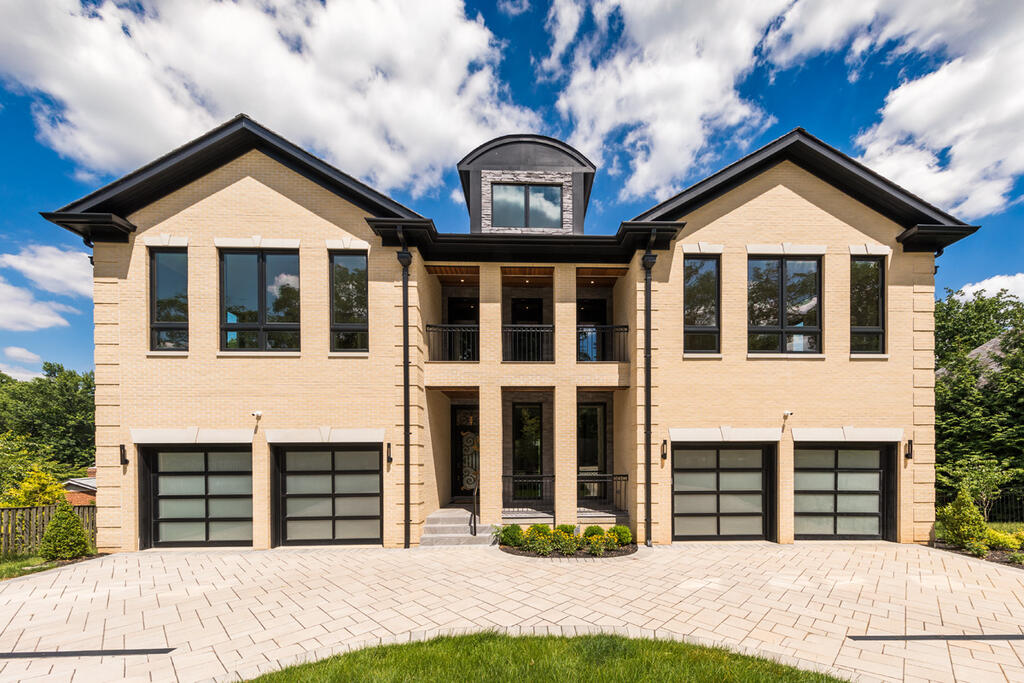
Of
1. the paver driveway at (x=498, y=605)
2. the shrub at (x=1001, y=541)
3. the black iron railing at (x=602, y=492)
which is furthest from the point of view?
the black iron railing at (x=602, y=492)

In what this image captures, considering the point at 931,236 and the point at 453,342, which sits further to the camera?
the point at 453,342

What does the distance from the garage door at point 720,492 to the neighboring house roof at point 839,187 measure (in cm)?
631

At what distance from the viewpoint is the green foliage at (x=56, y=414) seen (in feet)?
134

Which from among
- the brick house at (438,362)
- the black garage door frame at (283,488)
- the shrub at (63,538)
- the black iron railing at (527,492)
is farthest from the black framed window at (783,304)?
the shrub at (63,538)

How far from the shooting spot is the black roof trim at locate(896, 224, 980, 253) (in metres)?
9.68

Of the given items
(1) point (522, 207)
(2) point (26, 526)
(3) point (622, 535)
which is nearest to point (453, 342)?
(1) point (522, 207)

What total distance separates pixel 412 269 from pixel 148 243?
6.34 m

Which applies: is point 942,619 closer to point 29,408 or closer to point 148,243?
point 148,243

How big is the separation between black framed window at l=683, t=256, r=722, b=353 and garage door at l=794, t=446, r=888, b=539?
3.67m

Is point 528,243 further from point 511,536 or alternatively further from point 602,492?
point 602,492

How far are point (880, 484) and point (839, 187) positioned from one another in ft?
25.3

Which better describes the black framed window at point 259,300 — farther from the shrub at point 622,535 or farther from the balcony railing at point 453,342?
the shrub at point 622,535

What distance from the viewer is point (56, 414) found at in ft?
140

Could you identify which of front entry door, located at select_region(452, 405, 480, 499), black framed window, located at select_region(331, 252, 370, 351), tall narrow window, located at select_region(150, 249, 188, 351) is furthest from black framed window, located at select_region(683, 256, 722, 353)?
tall narrow window, located at select_region(150, 249, 188, 351)
